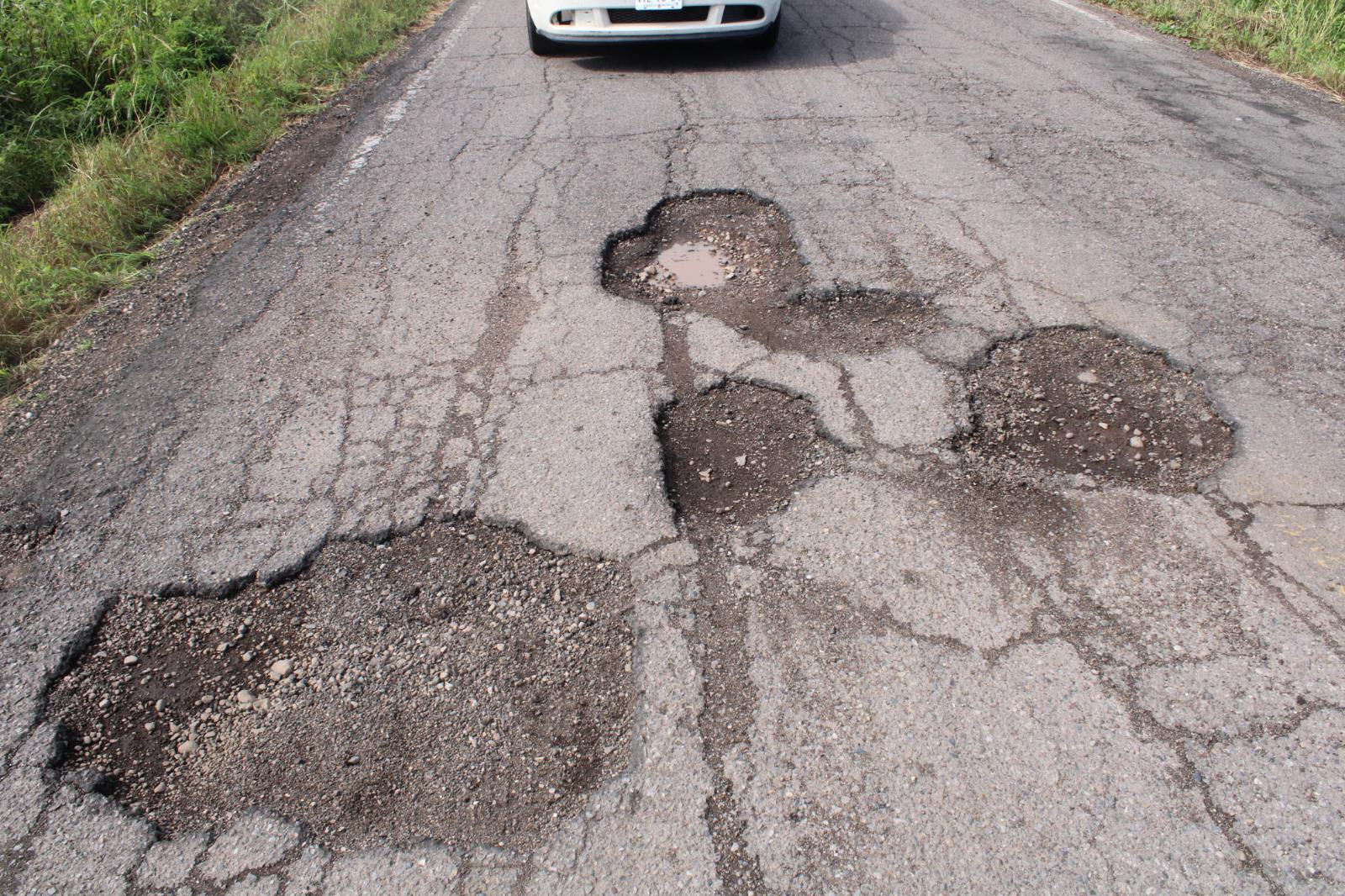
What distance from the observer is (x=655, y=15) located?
6.08 meters

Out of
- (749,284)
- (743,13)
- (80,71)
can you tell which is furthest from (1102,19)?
(80,71)

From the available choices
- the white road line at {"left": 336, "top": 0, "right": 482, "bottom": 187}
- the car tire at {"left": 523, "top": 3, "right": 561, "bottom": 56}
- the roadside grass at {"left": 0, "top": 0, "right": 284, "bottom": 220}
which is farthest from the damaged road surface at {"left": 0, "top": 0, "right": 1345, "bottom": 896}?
the car tire at {"left": 523, "top": 3, "right": 561, "bottom": 56}

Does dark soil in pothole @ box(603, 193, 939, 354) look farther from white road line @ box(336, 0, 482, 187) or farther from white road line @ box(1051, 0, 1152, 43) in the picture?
white road line @ box(1051, 0, 1152, 43)

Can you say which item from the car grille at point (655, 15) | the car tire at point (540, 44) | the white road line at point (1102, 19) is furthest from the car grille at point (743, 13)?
the white road line at point (1102, 19)

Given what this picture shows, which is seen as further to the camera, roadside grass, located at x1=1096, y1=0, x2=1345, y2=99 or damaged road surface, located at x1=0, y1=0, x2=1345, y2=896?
roadside grass, located at x1=1096, y1=0, x2=1345, y2=99

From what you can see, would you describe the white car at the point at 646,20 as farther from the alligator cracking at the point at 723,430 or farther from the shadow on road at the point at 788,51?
the alligator cracking at the point at 723,430

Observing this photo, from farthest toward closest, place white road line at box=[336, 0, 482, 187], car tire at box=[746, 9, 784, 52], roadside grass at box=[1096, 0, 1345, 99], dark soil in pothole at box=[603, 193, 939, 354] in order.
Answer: car tire at box=[746, 9, 784, 52] < roadside grass at box=[1096, 0, 1345, 99] < white road line at box=[336, 0, 482, 187] < dark soil in pothole at box=[603, 193, 939, 354]

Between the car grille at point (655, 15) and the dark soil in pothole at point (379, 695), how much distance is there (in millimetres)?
4893

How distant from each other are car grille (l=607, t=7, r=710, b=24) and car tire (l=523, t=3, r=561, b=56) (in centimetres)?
74

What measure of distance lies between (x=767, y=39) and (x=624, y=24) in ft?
3.99

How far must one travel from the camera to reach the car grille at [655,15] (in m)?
6.06

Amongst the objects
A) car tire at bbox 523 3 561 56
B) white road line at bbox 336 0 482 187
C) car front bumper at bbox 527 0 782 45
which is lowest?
white road line at bbox 336 0 482 187

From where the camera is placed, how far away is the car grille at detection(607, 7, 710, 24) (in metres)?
6.06

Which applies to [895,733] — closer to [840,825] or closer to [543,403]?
[840,825]
